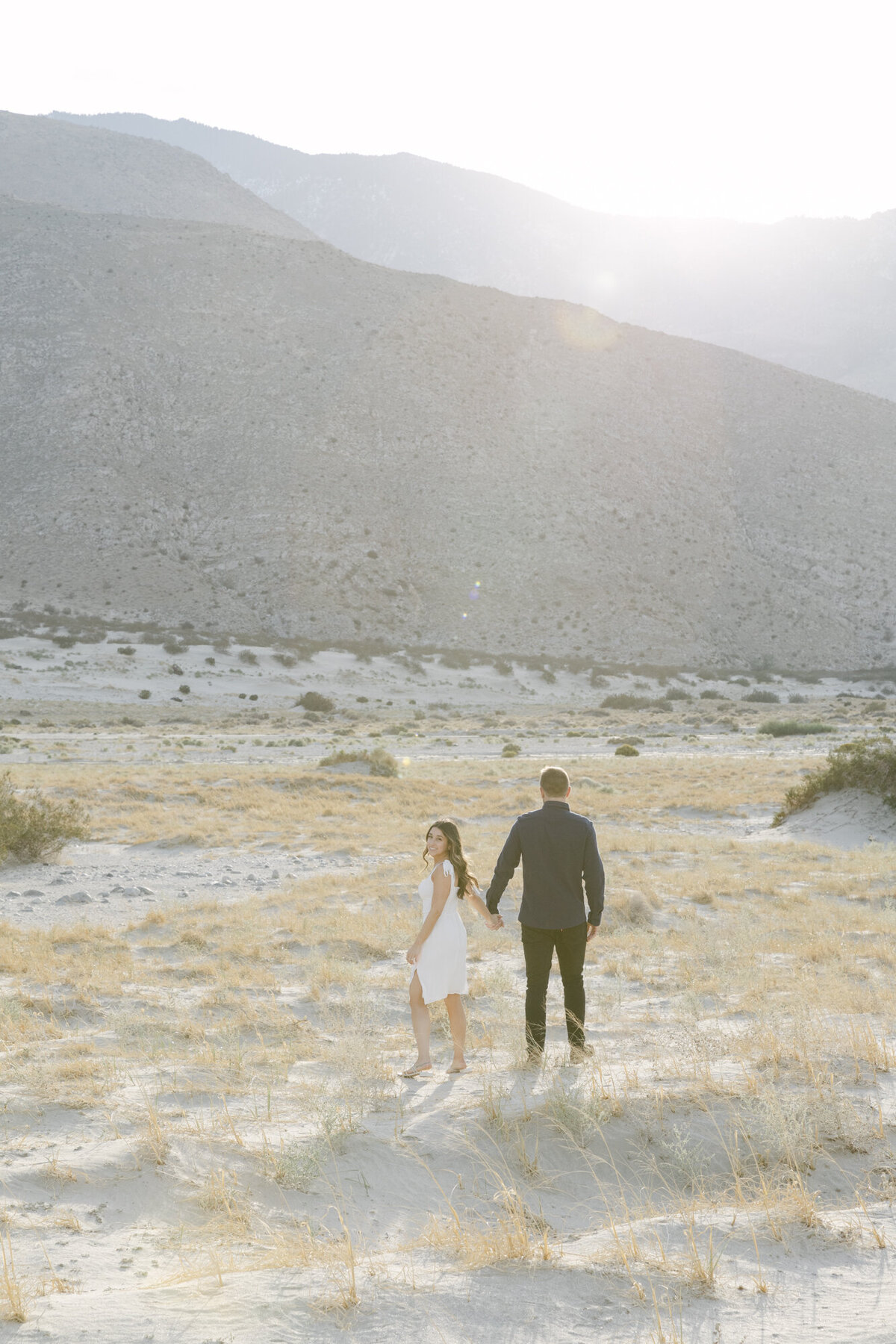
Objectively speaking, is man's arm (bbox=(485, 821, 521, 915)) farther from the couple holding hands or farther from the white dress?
the white dress

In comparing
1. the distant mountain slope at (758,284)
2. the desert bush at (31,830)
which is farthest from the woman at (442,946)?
the distant mountain slope at (758,284)

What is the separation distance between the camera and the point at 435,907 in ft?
20.9

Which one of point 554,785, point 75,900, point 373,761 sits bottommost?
point 373,761

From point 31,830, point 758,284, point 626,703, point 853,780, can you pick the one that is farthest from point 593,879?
point 758,284

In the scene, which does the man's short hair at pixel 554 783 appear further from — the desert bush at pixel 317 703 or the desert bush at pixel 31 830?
the desert bush at pixel 317 703

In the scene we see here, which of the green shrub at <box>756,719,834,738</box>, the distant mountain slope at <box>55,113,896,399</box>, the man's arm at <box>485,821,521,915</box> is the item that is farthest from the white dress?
the distant mountain slope at <box>55,113,896,399</box>

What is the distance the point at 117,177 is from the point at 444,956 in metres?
147

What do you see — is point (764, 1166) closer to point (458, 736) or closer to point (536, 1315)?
point (536, 1315)

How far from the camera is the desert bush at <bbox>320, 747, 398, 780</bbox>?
88.1ft

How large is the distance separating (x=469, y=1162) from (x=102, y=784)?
62.2 feet

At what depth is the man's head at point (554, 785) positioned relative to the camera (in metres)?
6.46

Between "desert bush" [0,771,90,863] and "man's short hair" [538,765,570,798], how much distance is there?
10.6 metres

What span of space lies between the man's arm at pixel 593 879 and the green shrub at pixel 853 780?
14371mm

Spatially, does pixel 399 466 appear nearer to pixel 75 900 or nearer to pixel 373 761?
pixel 373 761
